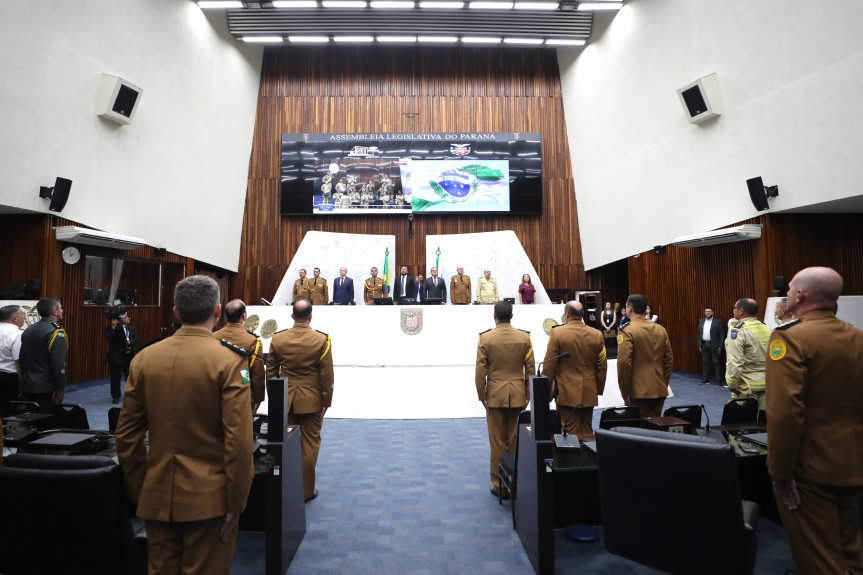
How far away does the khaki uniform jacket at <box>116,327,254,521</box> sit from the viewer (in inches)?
62.5

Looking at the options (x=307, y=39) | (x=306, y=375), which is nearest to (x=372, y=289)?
(x=307, y=39)

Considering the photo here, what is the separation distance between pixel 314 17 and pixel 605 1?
262 inches

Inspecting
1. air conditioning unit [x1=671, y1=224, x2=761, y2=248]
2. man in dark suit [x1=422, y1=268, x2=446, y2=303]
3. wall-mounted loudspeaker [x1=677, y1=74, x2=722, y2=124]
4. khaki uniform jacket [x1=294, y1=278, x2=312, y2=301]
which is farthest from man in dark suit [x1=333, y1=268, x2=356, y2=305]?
wall-mounted loudspeaker [x1=677, y1=74, x2=722, y2=124]

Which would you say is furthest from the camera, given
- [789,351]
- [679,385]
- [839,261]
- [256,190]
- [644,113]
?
[256,190]

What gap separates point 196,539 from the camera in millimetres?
1633

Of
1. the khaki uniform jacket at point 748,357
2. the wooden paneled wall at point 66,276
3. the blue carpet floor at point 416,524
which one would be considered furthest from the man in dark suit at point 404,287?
the khaki uniform jacket at point 748,357

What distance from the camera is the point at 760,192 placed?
25.1 feet


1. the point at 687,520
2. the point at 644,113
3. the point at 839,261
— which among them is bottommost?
the point at 687,520

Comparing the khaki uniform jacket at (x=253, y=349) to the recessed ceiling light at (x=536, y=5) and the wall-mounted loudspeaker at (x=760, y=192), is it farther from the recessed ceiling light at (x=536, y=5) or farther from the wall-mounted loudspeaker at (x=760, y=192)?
the recessed ceiling light at (x=536, y=5)

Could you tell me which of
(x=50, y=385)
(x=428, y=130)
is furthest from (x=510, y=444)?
(x=428, y=130)

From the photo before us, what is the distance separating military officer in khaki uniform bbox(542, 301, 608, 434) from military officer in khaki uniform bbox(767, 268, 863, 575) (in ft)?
6.25

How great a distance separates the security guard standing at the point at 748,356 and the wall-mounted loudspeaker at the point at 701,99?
5.76 meters

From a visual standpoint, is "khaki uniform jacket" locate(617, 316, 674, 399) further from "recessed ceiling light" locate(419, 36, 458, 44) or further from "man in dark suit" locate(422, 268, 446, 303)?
"recessed ceiling light" locate(419, 36, 458, 44)

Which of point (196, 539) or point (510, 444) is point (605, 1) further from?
point (196, 539)
